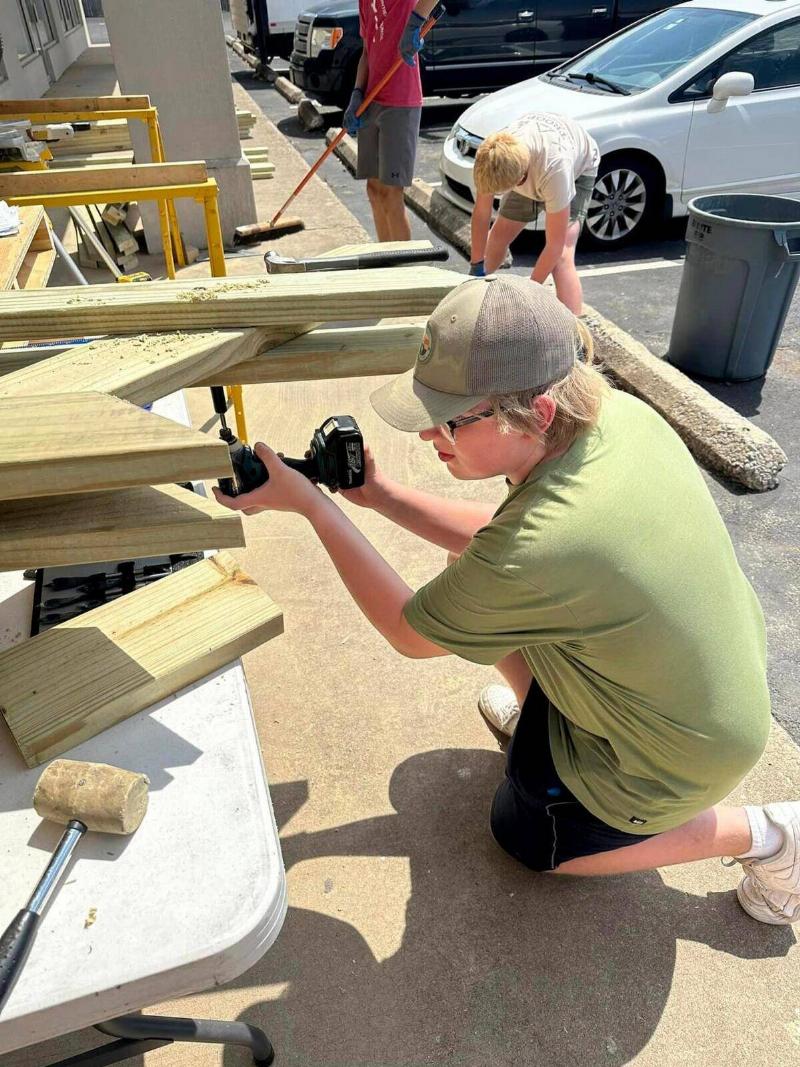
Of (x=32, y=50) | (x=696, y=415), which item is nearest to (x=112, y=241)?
(x=696, y=415)

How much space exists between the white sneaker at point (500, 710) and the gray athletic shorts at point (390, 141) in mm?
4207

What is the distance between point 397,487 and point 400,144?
416cm

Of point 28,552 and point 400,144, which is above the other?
point 28,552

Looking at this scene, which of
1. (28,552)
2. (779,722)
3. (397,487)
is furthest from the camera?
(779,722)

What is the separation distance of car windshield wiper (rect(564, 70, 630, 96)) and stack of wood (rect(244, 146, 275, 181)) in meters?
3.22

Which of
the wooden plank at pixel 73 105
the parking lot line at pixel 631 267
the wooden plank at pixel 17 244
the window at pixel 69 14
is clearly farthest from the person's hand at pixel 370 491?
the window at pixel 69 14

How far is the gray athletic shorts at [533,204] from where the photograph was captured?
454 cm

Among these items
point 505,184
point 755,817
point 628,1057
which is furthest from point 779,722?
point 505,184

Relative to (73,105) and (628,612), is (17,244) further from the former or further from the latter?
(73,105)

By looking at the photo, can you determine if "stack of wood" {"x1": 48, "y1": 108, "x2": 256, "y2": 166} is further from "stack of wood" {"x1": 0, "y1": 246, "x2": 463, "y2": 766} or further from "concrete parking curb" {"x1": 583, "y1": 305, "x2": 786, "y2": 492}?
"stack of wood" {"x1": 0, "y1": 246, "x2": 463, "y2": 766}

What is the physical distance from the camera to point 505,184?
4.03 metres

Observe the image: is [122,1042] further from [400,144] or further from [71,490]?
[400,144]

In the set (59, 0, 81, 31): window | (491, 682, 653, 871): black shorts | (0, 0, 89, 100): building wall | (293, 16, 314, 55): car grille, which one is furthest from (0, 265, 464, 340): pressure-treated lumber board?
(59, 0, 81, 31): window

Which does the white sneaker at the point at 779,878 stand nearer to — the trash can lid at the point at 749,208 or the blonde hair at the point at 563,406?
the blonde hair at the point at 563,406
